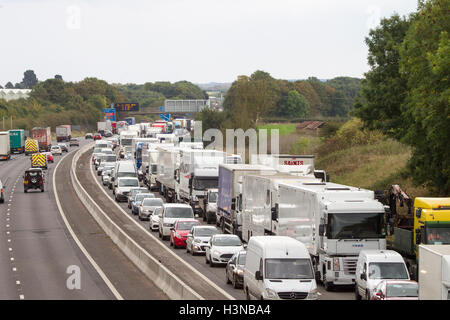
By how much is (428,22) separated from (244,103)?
74.8m

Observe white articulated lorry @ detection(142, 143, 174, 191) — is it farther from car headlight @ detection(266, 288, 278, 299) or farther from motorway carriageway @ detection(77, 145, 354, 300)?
car headlight @ detection(266, 288, 278, 299)

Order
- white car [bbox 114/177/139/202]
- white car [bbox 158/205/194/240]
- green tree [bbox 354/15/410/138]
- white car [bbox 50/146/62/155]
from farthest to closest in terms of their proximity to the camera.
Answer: white car [bbox 50/146/62/155] < white car [bbox 114/177/139/202] < green tree [bbox 354/15/410/138] < white car [bbox 158/205/194/240]

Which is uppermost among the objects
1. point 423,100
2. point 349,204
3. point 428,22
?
point 428,22

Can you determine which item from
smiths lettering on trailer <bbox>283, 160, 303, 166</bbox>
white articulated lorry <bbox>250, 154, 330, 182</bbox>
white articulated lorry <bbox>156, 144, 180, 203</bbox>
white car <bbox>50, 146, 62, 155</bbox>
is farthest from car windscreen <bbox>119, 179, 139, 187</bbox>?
white car <bbox>50, 146, 62, 155</bbox>

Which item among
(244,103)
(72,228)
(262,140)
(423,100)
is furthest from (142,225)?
(244,103)

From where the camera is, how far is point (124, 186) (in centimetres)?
6203

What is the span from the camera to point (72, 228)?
1877 inches

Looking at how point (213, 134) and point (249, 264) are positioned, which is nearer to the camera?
point (249, 264)

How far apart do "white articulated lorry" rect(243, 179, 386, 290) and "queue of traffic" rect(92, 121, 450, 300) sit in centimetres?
3

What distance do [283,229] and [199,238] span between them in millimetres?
6040

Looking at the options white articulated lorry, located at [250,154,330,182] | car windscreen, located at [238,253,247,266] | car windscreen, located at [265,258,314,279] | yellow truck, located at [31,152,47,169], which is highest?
white articulated lorry, located at [250,154,330,182]

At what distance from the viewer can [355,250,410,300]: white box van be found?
24.9 meters

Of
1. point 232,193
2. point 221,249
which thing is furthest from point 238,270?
point 232,193

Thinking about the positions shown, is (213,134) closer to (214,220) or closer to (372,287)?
(214,220)
